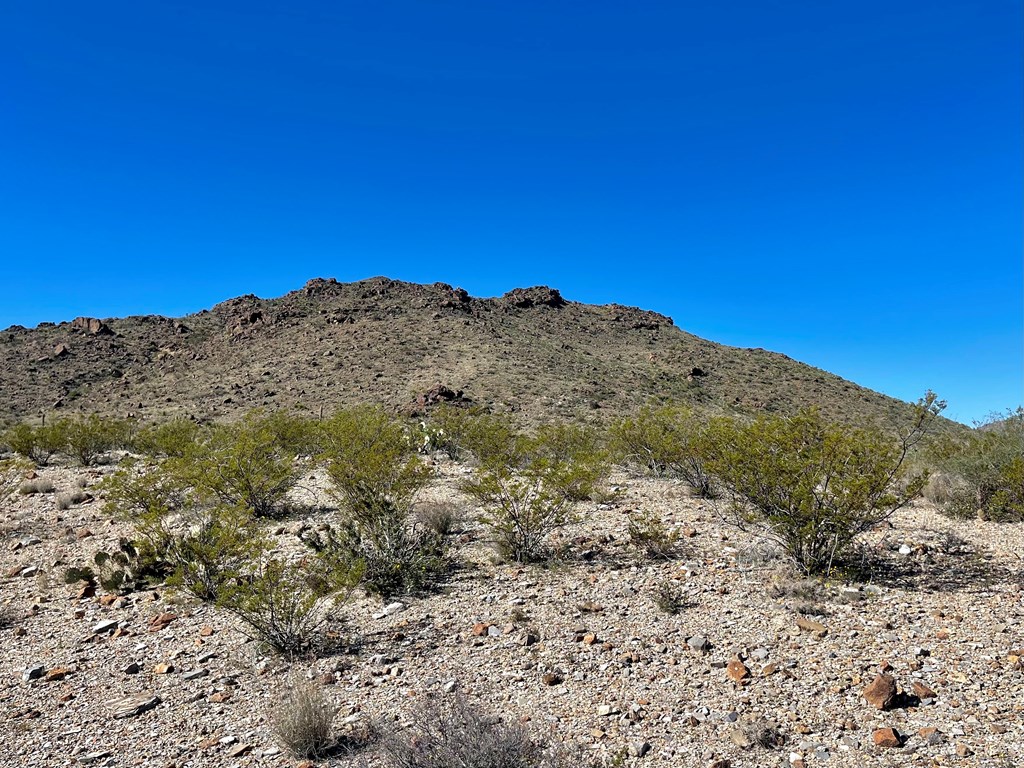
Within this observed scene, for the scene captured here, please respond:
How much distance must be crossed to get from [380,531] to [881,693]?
6.32 meters

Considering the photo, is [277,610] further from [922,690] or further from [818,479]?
[818,479]

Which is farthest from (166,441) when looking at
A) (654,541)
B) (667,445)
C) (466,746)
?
(466,746)

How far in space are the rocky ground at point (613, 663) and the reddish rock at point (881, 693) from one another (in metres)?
0.01

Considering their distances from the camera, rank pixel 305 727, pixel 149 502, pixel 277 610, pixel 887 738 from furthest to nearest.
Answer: pixel 149 502, pixel 277 610, pixel 305 727, pixel 887 738

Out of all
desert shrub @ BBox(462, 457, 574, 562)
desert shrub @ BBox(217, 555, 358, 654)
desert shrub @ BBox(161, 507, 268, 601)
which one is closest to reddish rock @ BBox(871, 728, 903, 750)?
desert shrub @ BBox(462, 457, 574, 562)

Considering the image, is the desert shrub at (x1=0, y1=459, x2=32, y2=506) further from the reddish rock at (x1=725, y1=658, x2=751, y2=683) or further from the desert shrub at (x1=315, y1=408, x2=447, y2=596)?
the reddish rock at (x1=725, y1=658, x2=751, y2=683)

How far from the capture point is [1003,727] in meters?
4.21

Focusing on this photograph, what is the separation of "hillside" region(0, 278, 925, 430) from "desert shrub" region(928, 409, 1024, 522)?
2205 cm

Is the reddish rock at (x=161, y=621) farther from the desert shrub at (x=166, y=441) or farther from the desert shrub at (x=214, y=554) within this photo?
the desert shrub at (x=166, y=441)

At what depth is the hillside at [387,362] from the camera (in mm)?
41688

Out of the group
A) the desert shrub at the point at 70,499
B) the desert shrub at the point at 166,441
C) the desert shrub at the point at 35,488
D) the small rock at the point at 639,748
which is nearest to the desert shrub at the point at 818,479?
the small rock at the point at 639,748

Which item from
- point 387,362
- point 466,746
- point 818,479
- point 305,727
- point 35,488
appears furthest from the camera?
point 387,362

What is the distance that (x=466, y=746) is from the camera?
4062 millimetres

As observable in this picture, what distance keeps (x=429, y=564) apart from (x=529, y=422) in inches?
980
